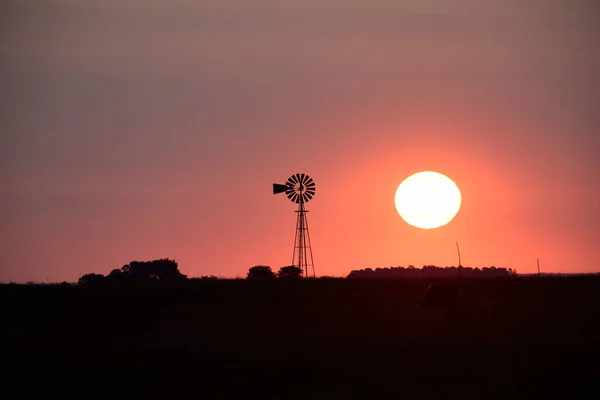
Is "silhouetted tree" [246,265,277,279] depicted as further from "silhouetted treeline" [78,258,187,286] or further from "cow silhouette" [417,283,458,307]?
"cow silhouette" [417,283,458,307]

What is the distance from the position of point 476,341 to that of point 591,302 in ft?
61.2

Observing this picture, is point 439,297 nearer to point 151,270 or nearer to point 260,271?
point 260,271

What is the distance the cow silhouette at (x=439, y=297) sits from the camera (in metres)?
53.5

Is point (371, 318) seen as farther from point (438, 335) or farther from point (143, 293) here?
point (143, 293)

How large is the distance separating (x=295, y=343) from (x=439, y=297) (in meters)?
17.4

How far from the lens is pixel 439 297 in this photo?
5384cm

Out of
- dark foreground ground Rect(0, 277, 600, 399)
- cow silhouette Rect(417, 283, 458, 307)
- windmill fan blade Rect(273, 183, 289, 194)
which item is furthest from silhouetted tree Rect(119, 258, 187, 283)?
cow silhouette Rect(417, 283, 458, 307)

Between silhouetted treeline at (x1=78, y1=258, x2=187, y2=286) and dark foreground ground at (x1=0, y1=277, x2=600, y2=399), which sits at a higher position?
silhouetted treeline at (x1=78, y1=258, x2=187, y2=286)

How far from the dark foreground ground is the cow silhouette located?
93 cm

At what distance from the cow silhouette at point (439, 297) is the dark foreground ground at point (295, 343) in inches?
36.4

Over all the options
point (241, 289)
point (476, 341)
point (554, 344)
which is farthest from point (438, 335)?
point (241, 289)

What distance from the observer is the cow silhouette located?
5349cm

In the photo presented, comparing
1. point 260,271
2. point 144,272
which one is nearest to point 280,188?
point 260,271

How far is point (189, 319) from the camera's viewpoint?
1933 inches
